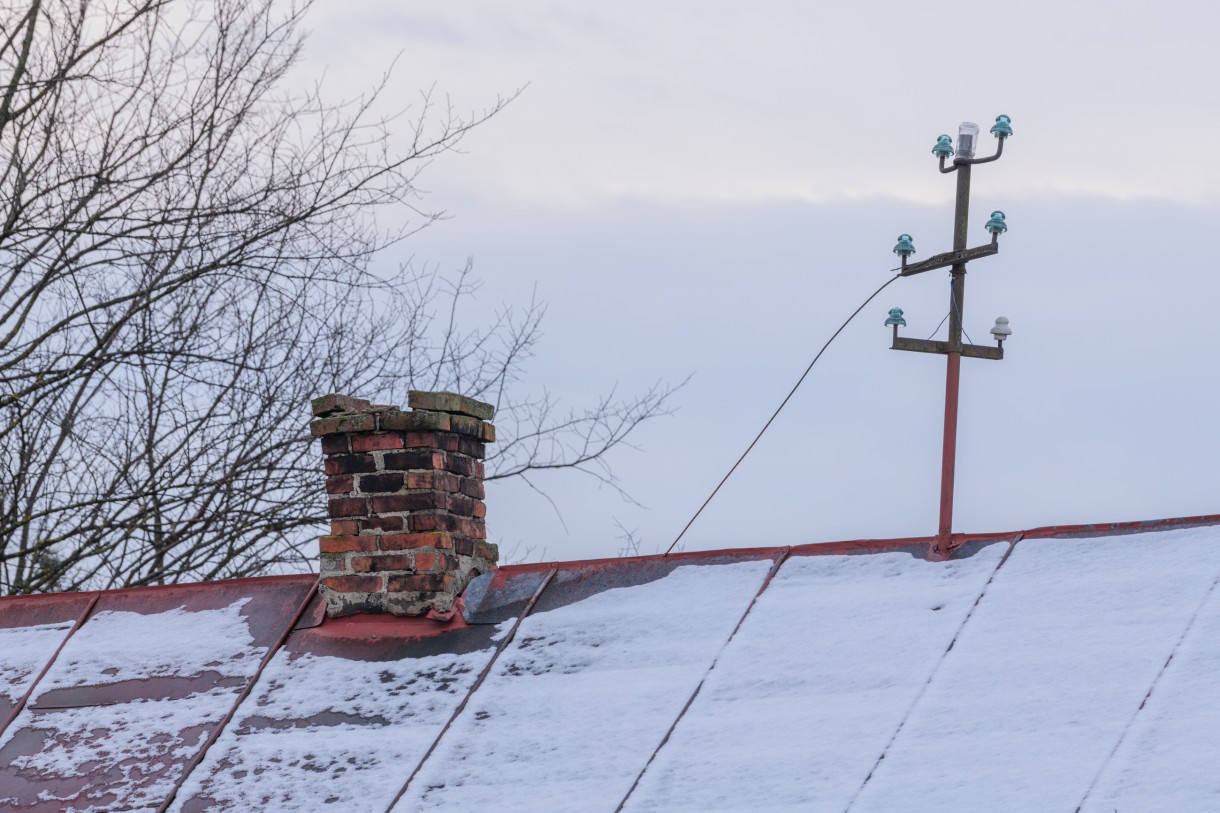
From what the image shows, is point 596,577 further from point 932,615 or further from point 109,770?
point 109,770

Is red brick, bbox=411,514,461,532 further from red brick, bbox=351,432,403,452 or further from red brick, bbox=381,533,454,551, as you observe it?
red brick, bbox=351,432,403,452

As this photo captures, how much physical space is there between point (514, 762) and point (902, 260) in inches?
108

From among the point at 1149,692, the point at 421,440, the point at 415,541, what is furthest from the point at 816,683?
the point at 421,440

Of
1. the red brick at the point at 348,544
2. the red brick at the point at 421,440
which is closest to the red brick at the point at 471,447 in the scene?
the red brick at the point at 421,440

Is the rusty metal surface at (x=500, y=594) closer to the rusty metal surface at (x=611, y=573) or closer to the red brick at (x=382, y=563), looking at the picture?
the rusty metal surface at (x=611, y=573)

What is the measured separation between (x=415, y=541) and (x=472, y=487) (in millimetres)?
495

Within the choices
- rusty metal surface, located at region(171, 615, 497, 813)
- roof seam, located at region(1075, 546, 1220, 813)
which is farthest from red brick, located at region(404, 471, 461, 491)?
roof seam, located at region(1075, 546, 1220, 813)

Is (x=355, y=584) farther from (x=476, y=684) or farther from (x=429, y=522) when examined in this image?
(x=476, y=684)

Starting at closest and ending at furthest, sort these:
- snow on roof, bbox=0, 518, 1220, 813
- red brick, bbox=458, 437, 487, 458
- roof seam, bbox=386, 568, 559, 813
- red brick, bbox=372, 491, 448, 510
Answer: snow on roof, bbox=0, 518, 1220, 813, roof seam, bbox=386, 568, 559, 813, red brick, bbox=372, 491, 448, 510, red brick, bbox=458, 437, 487, 458

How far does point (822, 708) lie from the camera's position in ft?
16.0

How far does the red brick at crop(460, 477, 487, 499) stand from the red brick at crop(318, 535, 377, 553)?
1.60ft

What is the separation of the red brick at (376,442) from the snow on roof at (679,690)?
655 mm

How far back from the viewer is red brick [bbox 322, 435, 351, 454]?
6.47 m

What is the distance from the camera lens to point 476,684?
5613mm
